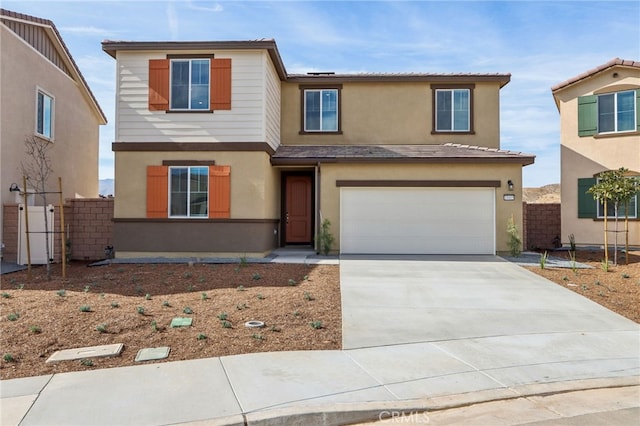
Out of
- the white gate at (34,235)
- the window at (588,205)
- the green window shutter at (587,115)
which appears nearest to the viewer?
the white gate at (34,235)

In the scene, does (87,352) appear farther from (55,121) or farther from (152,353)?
(55,121)

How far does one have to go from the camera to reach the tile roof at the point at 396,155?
45.3ft

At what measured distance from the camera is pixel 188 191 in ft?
44.1

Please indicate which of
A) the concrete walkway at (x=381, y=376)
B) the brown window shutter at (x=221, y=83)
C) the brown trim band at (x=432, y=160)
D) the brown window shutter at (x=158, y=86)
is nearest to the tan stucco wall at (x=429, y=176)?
the brown trim band at (x=432, y=160)

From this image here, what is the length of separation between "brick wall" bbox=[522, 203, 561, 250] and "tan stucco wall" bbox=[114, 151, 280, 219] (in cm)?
980

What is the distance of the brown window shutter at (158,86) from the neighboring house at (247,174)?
29 millimetres

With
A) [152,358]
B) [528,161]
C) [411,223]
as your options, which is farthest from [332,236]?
[152,358]

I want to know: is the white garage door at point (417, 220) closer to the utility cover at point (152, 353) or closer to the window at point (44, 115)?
the utility cover at point (152, 353)

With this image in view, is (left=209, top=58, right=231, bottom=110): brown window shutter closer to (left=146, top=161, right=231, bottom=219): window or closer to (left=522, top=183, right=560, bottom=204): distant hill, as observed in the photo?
(left=146, top=161, right=231, bottom=219): window

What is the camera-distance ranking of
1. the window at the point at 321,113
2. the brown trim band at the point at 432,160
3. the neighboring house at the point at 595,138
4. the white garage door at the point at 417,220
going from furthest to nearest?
the window at the point at 321,113
the neighboring house at the point at 595,138
the white garage door at the point at 417,220
the brown trim band at the point at 432,160

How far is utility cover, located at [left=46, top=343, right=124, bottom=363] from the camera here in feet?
17.8

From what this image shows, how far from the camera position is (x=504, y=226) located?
1399 centimetres

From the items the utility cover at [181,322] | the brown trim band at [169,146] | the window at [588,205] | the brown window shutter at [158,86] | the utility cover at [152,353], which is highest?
the brown window shutter at [158,86]

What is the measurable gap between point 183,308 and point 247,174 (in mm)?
6409
